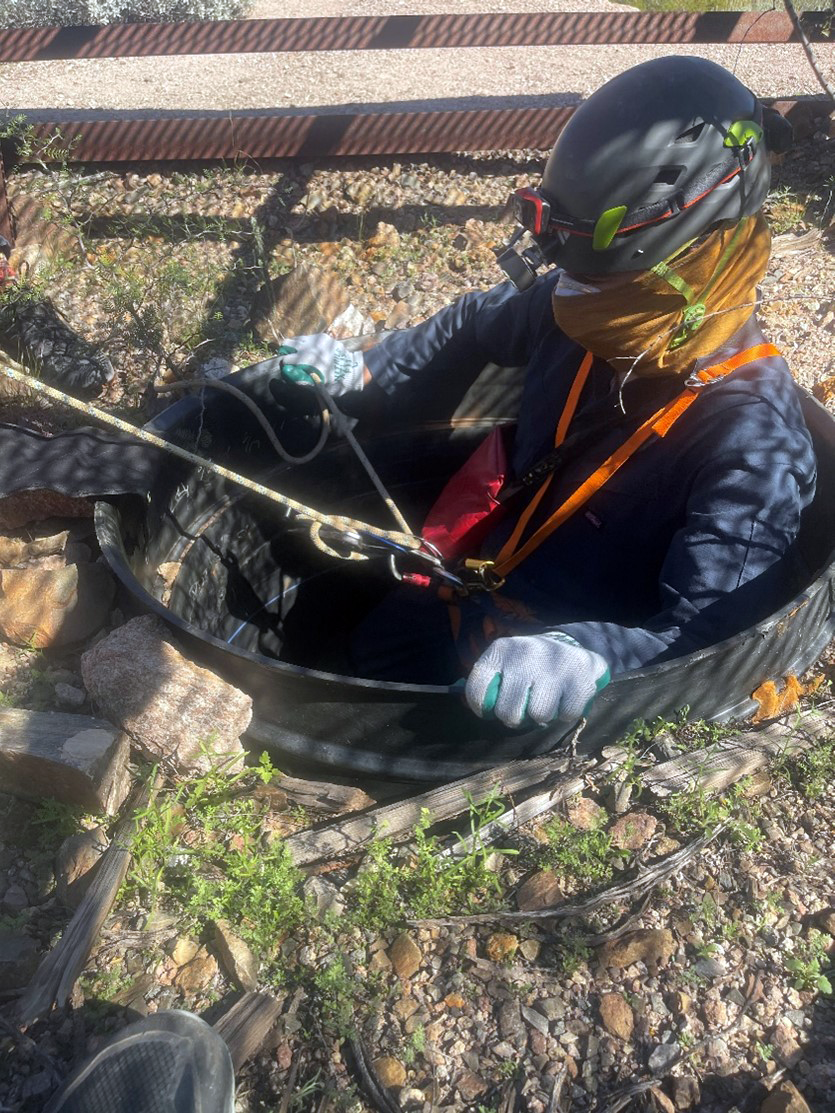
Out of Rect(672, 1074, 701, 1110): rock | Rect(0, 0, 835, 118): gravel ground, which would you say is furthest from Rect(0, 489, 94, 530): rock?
Rect(0, 0, 835, 118): gravel ground

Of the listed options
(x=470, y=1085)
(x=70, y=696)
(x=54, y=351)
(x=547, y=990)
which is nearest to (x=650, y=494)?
(x=547, y=990)

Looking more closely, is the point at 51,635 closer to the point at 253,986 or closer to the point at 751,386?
the point at 253,986

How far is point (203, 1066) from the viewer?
6.50 feet

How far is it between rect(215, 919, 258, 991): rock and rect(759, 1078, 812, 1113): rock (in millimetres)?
1154

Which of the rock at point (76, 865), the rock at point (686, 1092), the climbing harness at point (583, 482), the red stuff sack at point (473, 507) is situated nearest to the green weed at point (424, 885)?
→ the rock at point (686, 1092)

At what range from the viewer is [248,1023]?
223 cm

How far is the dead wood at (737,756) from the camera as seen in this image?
8.82 ft

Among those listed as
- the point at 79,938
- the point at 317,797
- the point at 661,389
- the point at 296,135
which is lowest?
the point at 317,797

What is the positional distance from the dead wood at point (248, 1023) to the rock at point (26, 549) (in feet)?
5.59

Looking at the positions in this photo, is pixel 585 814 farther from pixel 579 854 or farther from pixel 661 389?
pixel 661 389

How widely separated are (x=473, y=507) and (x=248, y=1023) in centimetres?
167

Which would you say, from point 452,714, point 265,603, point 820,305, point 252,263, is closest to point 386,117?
point 252,263

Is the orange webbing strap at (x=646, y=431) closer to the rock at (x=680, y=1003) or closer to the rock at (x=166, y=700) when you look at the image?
the rock at (x=166, y=700)

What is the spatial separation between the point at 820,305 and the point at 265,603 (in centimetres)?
293
